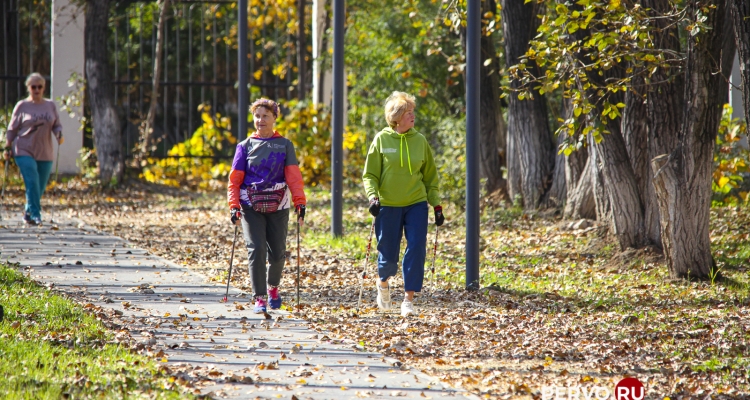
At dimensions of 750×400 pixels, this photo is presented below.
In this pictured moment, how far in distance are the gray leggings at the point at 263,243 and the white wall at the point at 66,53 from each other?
12.4 m

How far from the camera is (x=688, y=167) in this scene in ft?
27.6

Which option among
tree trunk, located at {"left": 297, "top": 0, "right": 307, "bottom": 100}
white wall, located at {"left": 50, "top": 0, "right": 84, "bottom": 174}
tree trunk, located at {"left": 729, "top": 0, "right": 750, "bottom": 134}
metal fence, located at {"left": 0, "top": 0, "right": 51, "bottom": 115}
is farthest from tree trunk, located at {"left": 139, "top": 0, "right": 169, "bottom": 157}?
tree trunk, located at {"left": 729, "top": 0, "right": 750, "bottom": 134}

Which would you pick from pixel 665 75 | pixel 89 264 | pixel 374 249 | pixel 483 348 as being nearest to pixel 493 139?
pixel 374 249

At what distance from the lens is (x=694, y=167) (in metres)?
8.41

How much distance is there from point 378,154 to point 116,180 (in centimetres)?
1118

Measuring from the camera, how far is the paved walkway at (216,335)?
523 centimetres

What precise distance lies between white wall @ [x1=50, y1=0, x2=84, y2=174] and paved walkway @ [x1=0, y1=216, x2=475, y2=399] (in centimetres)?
865

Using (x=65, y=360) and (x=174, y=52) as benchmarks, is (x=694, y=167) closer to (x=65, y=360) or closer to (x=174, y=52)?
(x=65, y=360)

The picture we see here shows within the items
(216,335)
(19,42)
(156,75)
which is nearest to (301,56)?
(156,75)

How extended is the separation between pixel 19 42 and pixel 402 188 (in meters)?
15.0

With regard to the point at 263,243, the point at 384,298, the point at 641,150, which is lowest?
the point at 384,298

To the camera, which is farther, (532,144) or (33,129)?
(532,144)

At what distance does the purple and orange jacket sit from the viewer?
735 centimetres

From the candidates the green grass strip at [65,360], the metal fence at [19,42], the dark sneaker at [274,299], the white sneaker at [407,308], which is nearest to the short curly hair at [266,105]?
the dark sneaker at [274,299]
